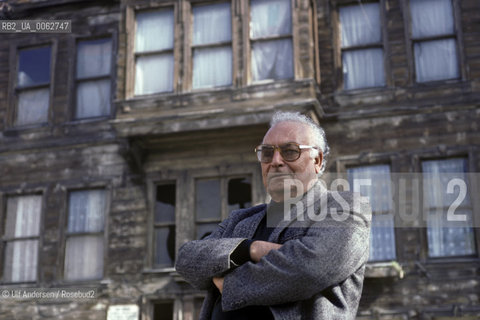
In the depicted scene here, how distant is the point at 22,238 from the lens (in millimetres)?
12984

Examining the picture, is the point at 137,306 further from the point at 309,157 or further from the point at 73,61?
the point at 309,157

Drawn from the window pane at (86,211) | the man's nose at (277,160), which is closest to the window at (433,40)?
the window pane at (86,211)

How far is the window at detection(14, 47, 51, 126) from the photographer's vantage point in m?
13.8

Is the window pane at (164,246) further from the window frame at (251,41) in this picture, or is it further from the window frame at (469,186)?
the window frame at (469,186)

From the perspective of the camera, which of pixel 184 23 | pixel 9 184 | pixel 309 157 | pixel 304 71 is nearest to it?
pixel 309 157

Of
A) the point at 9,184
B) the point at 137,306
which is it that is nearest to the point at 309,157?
the point at 137,306

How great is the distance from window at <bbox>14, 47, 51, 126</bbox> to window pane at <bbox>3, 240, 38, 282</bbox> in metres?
2.58

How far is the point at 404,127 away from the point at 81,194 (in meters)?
6.33

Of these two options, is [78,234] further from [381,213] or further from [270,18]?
[381,213]

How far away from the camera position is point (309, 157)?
9.96 ft

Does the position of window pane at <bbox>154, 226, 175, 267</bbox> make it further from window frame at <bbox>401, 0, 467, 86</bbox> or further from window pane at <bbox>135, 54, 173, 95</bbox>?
window frame at <bbox>401, 0, 467, 86</bbox>

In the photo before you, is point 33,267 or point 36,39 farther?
point 36,39

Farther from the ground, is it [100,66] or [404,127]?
[100,66]

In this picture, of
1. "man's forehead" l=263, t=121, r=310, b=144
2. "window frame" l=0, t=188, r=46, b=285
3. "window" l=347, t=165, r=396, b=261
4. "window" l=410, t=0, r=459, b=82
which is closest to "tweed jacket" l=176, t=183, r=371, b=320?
"man's forehead" l=263, t=121, r=310, b=144
